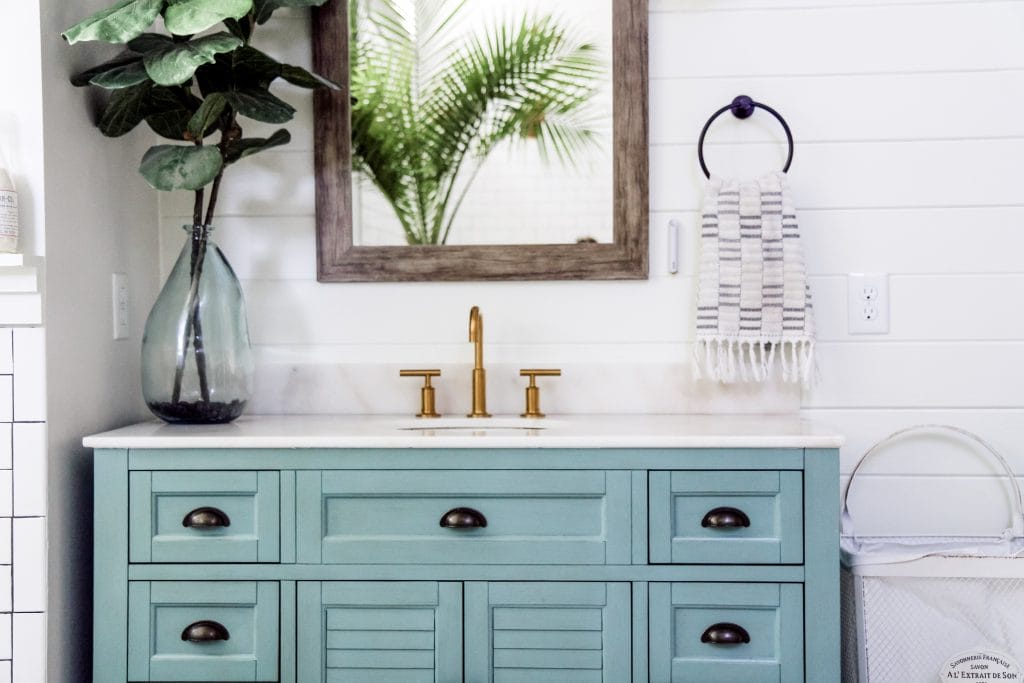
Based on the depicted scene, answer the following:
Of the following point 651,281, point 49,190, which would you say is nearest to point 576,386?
point 651,281

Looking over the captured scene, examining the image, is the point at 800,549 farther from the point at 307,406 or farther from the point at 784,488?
the point at 307,406

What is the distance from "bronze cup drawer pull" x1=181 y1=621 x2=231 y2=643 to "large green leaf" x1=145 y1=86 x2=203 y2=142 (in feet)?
3.17

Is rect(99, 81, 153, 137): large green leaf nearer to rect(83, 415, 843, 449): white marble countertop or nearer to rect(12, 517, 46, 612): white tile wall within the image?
rect(83, 415, 843, 449): white marble countertop

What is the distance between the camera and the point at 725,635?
1502 millimetres

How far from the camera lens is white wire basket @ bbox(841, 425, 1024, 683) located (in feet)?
5.29

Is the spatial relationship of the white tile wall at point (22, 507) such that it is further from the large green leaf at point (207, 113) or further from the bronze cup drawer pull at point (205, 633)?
the large green leaf at point (207, 113)

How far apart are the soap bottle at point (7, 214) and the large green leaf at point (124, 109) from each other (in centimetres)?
25

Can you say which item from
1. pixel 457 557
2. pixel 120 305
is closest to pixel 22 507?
pixel 120 305

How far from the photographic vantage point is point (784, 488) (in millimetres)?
1512

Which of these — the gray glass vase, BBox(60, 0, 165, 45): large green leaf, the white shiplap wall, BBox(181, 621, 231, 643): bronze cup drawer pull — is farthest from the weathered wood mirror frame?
BBox(181, 621, 231, 643): bronze cup drawer pull

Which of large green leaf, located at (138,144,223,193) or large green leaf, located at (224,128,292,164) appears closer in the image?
large green leaf, located at (138,144,223,193)

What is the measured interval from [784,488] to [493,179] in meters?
0.93

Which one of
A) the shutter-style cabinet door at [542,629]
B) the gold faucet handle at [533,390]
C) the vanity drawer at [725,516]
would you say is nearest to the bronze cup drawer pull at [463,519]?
the shutter-style cabinet door at [542,629]

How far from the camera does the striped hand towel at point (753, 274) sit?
74.0 inches
